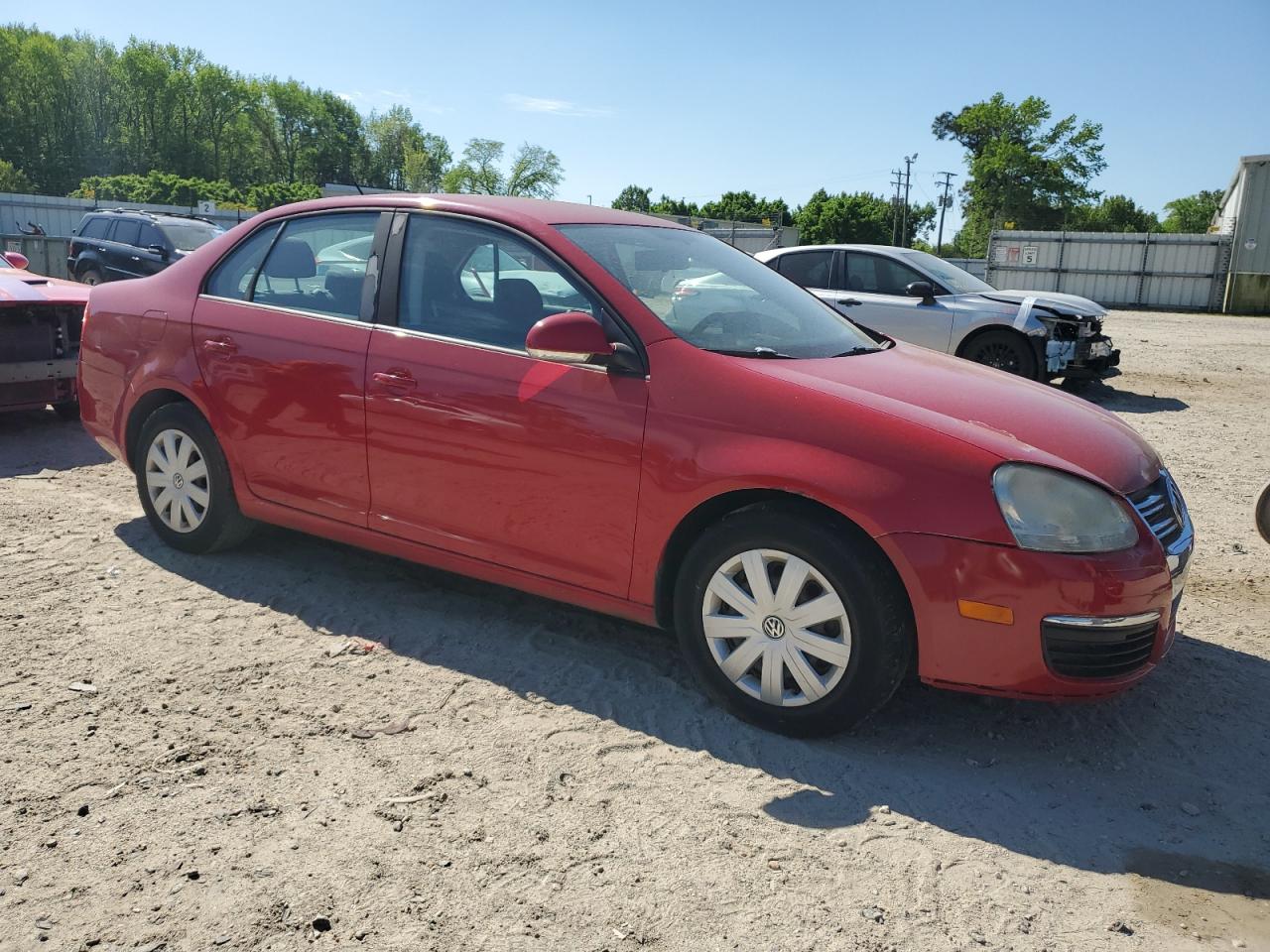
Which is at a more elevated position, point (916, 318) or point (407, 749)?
point (916, 318)

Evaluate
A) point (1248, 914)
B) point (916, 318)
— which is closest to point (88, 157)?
point (916, 318)

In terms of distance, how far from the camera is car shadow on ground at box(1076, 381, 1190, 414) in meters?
10.9

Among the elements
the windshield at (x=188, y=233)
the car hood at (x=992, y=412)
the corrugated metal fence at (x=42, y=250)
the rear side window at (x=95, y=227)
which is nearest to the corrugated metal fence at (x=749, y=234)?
the windshield at (x=188, y=233)

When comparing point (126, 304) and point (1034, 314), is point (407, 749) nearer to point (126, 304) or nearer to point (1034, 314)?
point (126, 304)

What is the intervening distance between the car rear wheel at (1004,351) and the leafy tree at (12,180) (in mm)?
89344

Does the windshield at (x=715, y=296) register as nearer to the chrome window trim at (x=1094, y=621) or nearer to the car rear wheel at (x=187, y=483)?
the chrome window trim at (x=1094, y=621)

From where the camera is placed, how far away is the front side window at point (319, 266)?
4.26 metres

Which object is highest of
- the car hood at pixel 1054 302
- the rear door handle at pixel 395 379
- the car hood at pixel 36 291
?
the car hood at pixel 1054 302

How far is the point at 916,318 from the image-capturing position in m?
11.0

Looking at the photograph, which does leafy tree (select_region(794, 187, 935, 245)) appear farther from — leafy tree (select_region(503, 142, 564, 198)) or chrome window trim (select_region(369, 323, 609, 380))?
chrome window trim (select_region(369, 323, 609, 380))

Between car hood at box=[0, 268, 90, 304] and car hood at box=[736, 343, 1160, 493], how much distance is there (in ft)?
19.4

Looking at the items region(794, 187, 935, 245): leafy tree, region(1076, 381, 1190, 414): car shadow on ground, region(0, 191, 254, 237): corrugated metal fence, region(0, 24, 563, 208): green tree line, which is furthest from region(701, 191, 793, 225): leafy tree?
region(1076, 381, 1190, 414): car shadow on ground

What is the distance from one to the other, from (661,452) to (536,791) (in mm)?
1146

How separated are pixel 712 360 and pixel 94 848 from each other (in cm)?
230
